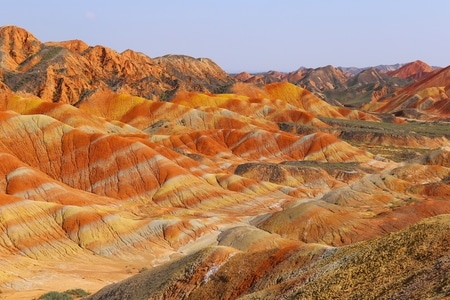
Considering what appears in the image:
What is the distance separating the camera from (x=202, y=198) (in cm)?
8600

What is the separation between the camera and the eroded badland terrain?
26369mm

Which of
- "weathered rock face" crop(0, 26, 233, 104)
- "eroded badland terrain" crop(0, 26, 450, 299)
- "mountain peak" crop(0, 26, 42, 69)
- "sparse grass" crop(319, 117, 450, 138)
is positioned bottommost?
"sparse grass" crop(319, 117, 450, 138)

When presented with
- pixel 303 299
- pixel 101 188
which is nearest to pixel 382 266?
pixel 303 299

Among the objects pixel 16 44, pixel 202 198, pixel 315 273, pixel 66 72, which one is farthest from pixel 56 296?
pixel 16 44

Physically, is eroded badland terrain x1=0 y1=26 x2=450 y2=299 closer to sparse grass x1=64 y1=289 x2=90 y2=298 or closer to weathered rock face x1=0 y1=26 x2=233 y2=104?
weathered rock face x1=0 y1=26 x2=233 y2=104

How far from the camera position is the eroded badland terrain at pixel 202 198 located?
26.4m

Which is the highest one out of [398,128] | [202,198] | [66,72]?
[66,72]

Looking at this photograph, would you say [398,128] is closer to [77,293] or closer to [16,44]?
[16,44]

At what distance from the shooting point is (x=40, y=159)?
9375cm

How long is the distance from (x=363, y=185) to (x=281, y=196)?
1467 centimetres

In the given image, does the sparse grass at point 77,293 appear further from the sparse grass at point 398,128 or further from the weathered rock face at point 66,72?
the sparse grass at point 398,128

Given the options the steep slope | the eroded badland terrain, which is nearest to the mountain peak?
the eroded badland terrain

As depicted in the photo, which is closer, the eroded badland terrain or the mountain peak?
the eroded badland terrain

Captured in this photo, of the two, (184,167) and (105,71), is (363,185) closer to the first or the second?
(184,167)
